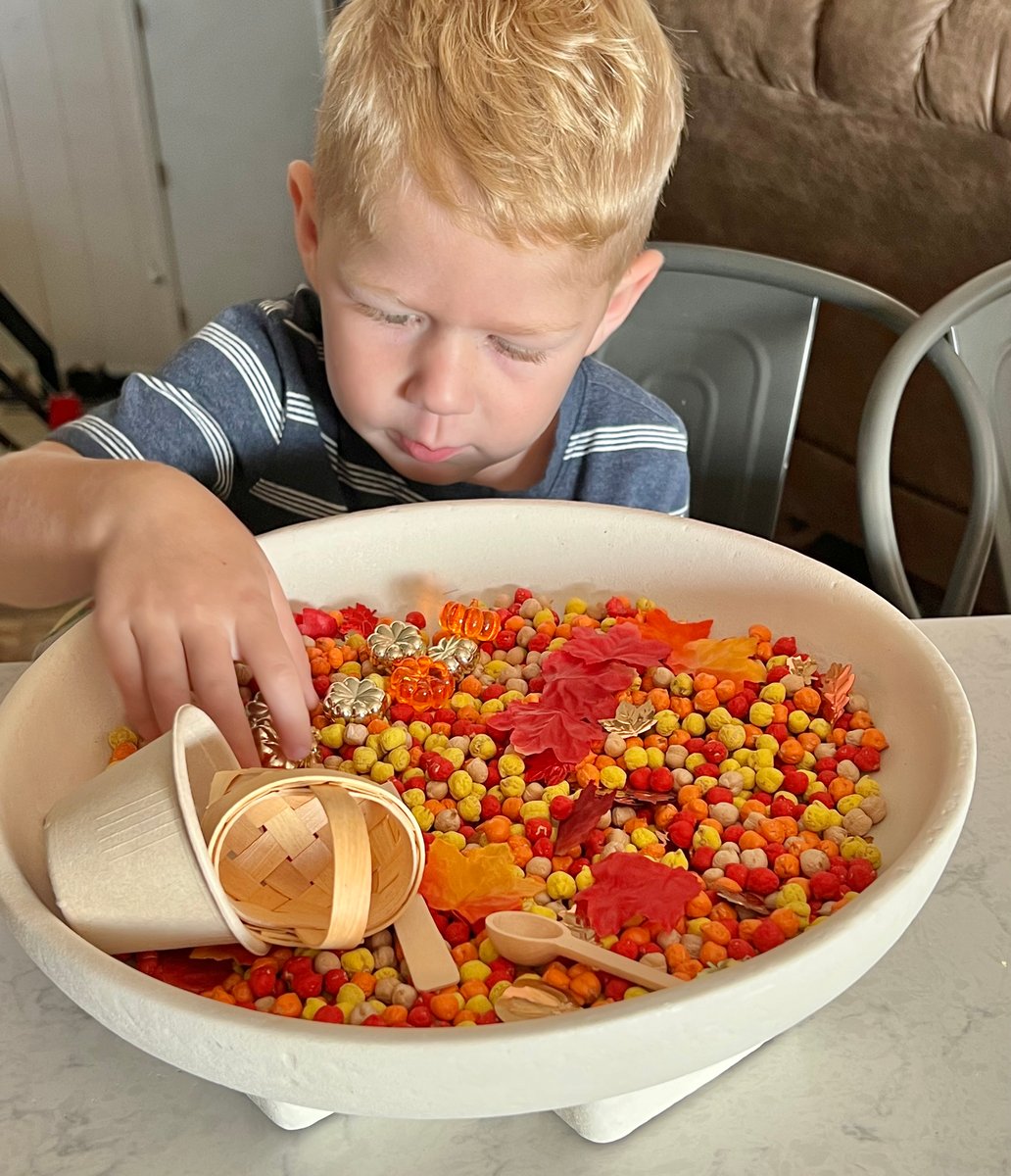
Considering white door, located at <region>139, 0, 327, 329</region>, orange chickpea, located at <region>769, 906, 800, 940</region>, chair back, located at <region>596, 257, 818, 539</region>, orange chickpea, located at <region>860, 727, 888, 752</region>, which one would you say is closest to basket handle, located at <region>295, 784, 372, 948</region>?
orange chickpea, located at <region>769, 906, 800, 940</region>

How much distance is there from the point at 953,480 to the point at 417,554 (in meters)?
1.28

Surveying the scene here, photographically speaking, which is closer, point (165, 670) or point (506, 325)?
point (165, 670)

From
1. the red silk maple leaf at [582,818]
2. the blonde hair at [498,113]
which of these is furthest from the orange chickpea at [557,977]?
the blonde hair at [498,113]

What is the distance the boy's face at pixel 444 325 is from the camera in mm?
839

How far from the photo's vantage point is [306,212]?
1.00 meters

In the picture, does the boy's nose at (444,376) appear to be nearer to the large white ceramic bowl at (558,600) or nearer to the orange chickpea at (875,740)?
the large white ceramic bowl at (558,600)

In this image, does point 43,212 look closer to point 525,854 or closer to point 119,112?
point 119,112

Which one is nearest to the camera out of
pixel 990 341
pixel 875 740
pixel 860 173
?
pixel 875 740

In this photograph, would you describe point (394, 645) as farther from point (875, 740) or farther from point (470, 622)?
point (875, 740)

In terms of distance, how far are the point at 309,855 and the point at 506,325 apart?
41 centimetres

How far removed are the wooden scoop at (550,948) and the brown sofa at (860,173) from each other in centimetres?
140

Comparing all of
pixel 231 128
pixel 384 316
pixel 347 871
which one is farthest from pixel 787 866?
pixel 231 128

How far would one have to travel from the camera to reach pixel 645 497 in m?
1.17

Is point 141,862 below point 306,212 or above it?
below
